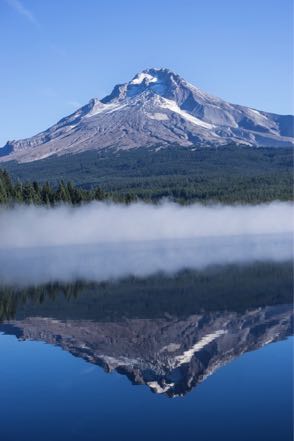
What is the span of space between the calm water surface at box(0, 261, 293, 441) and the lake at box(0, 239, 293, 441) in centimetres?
3

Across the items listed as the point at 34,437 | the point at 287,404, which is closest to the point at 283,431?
the point at 287,404

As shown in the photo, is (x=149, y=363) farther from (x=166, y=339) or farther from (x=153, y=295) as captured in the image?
(x=153, y=295)

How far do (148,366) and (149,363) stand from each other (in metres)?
0.31

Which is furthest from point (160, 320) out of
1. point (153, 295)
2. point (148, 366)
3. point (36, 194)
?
point (36, 194)

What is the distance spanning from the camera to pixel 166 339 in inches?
855

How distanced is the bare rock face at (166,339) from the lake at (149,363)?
4cm

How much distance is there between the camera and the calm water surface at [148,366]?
541 inches

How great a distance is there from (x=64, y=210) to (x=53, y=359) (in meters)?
82.4

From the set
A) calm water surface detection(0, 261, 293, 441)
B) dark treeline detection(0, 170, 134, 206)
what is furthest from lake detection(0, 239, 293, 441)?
dark treeline detection(0, 170, 134, 206)

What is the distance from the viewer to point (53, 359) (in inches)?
769

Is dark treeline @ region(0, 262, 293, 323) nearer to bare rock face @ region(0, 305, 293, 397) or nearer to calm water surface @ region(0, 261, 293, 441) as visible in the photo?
calm water surface @ region(0, 261, 293, 441)

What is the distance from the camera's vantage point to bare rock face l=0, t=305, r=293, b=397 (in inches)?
692

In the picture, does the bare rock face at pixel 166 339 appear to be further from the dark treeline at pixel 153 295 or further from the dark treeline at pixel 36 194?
the dark treeline at pixel 36 194

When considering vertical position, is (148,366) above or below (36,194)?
below
